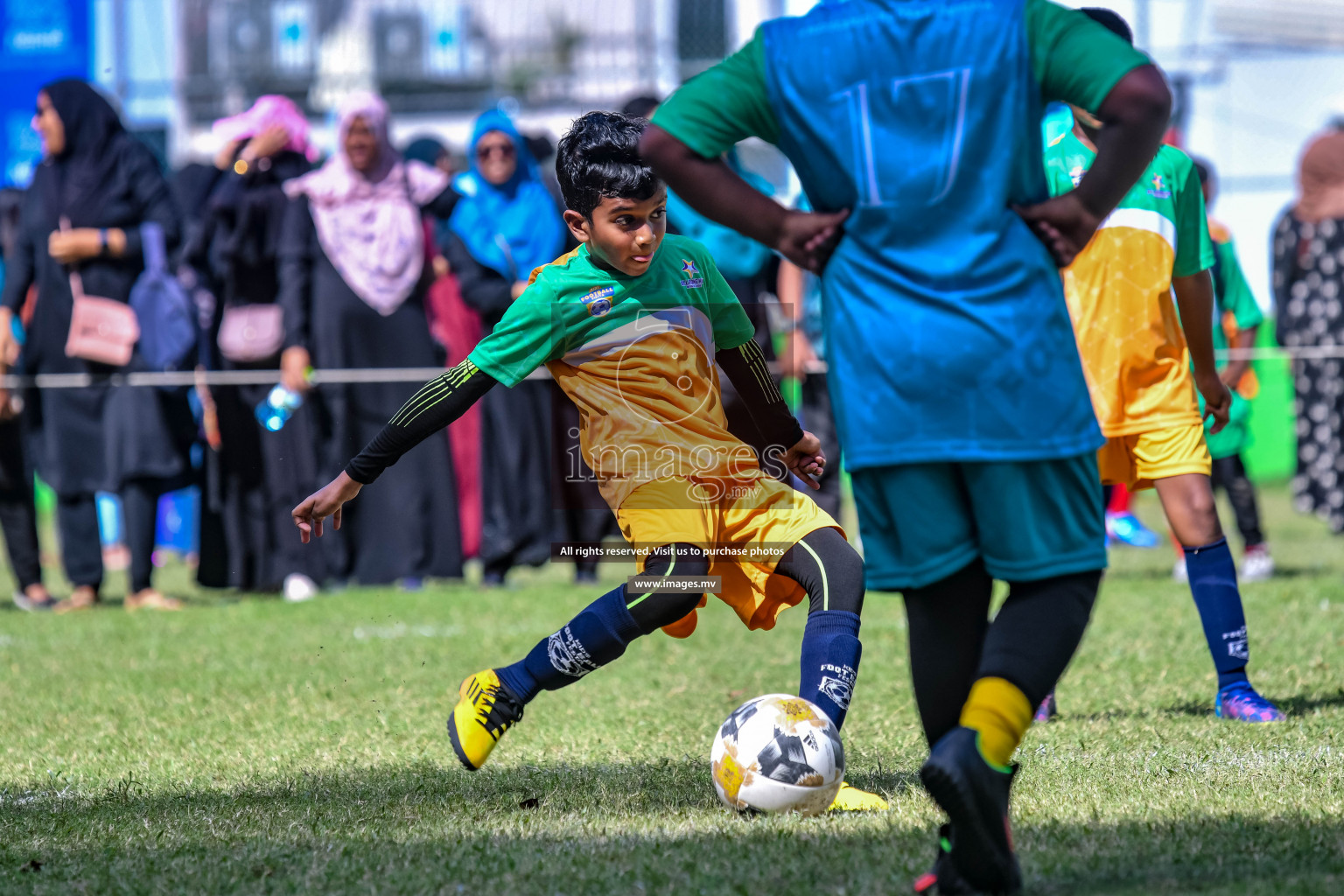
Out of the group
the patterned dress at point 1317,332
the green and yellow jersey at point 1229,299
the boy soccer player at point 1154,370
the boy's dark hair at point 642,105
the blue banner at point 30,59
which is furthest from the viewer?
the blue banner at point 30,59

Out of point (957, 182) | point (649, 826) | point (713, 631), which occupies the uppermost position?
point (957, 182)

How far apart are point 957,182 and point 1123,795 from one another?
5.28 ft

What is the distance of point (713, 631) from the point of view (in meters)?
7.52

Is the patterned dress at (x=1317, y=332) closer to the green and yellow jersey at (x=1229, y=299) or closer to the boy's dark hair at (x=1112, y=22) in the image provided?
the green and yellow jersey at (x=1229, y=299)

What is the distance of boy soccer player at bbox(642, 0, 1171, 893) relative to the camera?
8.93 ft

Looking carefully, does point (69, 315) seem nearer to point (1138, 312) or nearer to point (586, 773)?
point (586, 773)

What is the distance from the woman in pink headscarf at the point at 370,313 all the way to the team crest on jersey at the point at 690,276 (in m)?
5.40

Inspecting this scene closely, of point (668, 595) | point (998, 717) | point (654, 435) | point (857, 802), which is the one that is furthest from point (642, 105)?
point (998, 717)

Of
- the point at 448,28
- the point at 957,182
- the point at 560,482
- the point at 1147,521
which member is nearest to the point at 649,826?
the point at 957,182

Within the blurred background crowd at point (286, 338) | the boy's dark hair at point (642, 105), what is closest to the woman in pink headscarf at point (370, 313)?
the blurred background crowd at point (286, 338)

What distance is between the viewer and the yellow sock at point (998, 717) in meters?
2.70

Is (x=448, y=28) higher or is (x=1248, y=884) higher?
(x=448, y=28)

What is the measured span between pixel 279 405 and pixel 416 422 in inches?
187

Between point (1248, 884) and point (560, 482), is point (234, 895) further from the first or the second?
point (560, 482)
